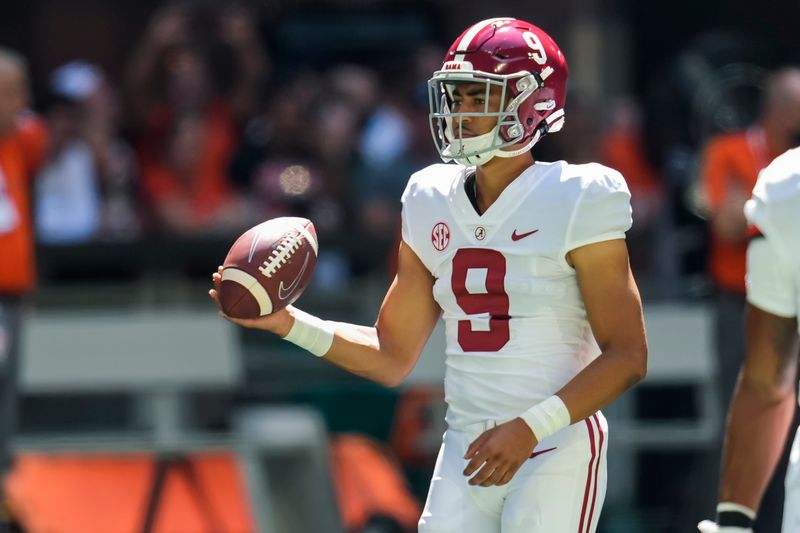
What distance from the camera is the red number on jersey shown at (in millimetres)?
3900

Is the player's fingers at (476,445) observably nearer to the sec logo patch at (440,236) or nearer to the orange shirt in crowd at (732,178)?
the sec logo patch at (440,236)

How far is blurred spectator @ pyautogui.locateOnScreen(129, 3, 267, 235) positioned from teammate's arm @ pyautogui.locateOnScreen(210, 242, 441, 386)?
13.3 feet

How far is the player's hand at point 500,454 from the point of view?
3.67 metres

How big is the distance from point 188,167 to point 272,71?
1.40 meters

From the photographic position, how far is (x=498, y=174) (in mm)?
4039

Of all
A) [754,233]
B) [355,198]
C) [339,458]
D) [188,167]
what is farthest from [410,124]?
[754,233]

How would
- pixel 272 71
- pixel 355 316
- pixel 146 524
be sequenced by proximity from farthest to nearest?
pixel 272 71 < pixel 355 316 < pixel 146 524

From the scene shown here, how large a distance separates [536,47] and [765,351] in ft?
2.95

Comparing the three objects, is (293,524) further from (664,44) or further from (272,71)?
(664,44)

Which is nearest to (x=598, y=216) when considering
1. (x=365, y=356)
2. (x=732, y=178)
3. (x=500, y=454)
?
(x=500, y=454)

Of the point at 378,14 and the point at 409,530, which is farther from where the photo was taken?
the point at 378,14

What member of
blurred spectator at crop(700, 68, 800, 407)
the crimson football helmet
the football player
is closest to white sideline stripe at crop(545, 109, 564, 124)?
the crimson football helmet

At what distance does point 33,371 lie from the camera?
24.1 feet

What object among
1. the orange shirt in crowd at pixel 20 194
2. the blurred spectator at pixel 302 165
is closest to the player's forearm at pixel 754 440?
the orange shirt in crowd at pixel 20 194
